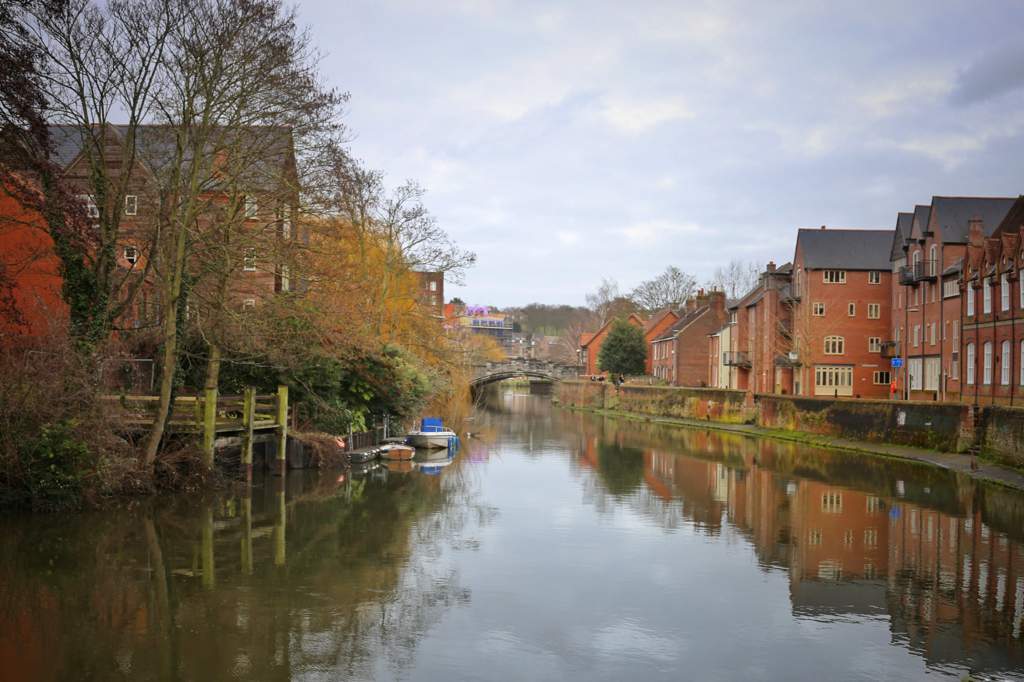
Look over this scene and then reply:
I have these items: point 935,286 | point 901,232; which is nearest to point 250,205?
point 935,286

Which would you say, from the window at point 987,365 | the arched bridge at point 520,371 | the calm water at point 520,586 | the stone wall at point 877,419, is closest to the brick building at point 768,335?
the stone wall at point 877,419

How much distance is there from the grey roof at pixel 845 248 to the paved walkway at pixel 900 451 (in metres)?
12.8

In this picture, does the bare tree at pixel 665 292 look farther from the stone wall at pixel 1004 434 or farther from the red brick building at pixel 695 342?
the stone wall at pixel 1004 434

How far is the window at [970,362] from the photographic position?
4031 cm

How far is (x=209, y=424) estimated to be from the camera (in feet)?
76.1

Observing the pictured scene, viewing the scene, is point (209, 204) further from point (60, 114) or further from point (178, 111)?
point (60, 114)

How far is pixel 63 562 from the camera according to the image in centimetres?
1545

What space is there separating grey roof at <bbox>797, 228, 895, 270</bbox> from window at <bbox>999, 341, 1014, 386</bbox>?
70.1ft

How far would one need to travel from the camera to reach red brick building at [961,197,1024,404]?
3572 cm

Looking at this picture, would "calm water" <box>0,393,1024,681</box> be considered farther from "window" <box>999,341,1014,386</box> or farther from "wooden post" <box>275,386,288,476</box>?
"window" <box>999,341,1014,386</box>

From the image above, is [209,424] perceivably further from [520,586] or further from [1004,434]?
[1004,434]

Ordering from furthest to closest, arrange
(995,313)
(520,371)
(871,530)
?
1. (520,371)
2. (995,313)
3. (871,530)

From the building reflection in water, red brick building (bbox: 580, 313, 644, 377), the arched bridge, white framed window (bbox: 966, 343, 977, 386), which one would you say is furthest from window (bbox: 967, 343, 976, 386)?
red brick building (bbox: 580, 313, 644, 377)

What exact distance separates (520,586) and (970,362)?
108ft
